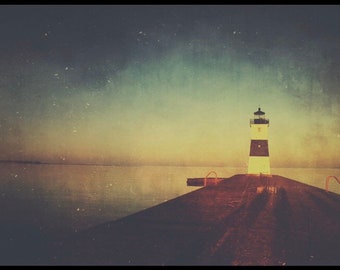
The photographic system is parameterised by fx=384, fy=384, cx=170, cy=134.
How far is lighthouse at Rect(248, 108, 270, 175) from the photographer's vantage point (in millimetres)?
37719

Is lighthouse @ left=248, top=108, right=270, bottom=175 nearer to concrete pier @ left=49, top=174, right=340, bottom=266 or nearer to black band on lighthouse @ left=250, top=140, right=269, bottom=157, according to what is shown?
black band on lighthouse @ left=250, top=140, right=269, bottom=157

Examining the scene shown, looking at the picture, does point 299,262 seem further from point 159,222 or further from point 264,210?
point 264,210

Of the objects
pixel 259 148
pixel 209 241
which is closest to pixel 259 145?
pixel 259 148

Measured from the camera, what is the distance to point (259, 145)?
124 feet

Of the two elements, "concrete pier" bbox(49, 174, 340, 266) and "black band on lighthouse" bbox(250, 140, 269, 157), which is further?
"black band on lighthouse" bbox(250, 140, 269, 157)

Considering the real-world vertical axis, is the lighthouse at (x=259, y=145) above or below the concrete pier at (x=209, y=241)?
above

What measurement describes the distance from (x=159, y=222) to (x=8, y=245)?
27.1ft

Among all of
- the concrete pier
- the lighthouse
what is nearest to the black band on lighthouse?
the lighthouse

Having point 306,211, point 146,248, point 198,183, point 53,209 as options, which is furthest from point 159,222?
point 198,183

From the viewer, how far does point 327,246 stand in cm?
954

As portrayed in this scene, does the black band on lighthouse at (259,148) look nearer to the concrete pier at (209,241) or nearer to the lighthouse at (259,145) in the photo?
the lighthouse at (259,145)

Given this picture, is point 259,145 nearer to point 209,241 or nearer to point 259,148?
point 259,148

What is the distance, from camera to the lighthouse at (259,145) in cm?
3772

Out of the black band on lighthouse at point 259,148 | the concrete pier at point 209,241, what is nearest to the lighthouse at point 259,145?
the black band on lighthouse at point 259,148
